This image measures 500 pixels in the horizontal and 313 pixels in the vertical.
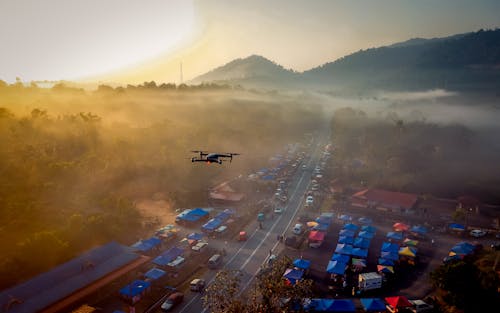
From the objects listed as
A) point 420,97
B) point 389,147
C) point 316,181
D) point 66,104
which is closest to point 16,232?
point 316,181

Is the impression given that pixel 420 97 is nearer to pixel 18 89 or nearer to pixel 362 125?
pixel 362 125

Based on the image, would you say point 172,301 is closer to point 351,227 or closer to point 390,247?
point 390,247

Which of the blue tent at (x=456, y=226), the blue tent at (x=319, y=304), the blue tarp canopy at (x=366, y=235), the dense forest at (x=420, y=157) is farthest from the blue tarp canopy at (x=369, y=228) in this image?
the dense forest at (x=420, y=157)

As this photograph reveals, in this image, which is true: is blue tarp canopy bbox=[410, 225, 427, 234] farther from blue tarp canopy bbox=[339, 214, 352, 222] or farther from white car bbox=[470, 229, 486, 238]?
blue tarp canopy bbox=[339, 214, 352, 222]

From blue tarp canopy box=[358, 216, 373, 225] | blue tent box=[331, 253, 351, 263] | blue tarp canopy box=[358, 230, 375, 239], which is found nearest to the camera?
blue tent box=[331, 253, 351, 263]

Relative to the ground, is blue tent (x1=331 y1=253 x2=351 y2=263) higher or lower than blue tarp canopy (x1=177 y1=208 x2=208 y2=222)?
lower

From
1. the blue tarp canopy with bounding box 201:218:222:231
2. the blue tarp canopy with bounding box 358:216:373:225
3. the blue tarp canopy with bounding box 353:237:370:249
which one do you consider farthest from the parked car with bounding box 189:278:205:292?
the blue tarp canopy with bounding box 358:216:373:225

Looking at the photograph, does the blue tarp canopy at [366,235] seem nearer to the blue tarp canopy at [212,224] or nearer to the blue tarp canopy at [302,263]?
the blue tarp canopy at [302,263]
